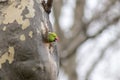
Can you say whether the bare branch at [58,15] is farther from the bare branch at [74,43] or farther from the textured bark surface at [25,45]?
the textured bark surface at [25,45]

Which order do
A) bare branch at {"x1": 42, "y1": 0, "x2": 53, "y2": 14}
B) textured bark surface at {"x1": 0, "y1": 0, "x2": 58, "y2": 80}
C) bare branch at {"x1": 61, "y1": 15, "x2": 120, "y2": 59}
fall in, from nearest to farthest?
textured bark surface at {"x1": 0, "y1": 0, "x2": 58, "y2": 80}, bare branch at {"x1": 42, "y1": 0, "x2": 53, "y2": 14}, bare branch at {"x1": 61, "y1": 15, "x2": 120, "y2": 59}

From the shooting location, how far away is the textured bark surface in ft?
2.58

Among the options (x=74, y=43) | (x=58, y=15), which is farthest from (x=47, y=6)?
(x=58, y=15)

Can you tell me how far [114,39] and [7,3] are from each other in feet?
11.7

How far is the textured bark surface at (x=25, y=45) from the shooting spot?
2.58 ft

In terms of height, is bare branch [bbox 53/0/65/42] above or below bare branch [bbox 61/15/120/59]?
above

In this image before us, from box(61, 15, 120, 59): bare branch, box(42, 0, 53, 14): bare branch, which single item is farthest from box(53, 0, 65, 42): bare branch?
box(42, 0, 53, 14): bare branch

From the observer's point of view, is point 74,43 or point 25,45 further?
point 74,43

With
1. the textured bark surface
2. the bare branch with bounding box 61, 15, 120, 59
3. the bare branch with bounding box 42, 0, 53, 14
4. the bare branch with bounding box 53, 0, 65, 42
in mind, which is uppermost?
the bare branch with bounding box 42, 0, 53, 14

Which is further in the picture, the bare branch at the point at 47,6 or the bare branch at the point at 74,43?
the bare branch at the point at 74,43

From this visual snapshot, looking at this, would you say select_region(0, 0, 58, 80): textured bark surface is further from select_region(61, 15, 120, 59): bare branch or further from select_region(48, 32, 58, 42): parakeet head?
select_region(61, 15, 120, 59): bare branch

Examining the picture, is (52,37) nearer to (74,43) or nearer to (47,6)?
(47,6)

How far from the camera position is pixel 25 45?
806 millimetres

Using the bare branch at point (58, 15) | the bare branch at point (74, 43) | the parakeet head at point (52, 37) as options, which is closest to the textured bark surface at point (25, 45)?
the parakeet head at point (52, 37)
